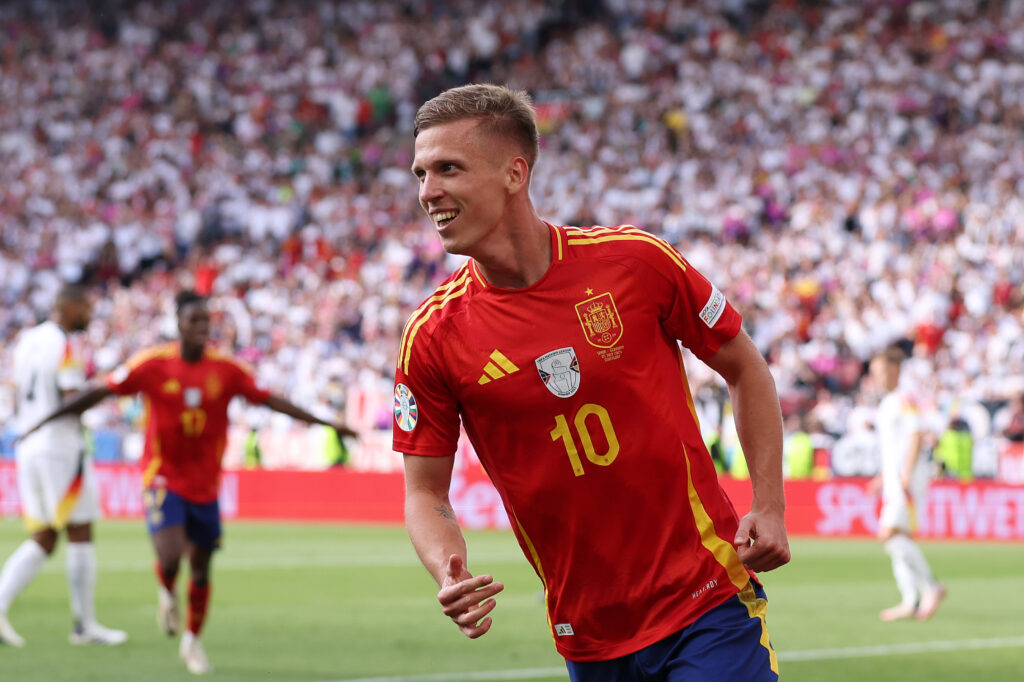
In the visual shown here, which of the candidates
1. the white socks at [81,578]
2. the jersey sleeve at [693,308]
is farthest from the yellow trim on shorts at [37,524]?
the jersey sleeve at [693,308]

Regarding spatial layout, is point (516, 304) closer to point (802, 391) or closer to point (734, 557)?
point (734, 557)

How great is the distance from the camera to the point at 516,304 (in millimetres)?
4137

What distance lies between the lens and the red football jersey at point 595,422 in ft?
13.2

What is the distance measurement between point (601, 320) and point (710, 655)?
96 cm

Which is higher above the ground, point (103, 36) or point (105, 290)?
point (103, 36)

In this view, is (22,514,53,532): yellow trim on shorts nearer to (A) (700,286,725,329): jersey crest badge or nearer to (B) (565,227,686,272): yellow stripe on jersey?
(B) (565,227,686,272): yellow stripe on jersey

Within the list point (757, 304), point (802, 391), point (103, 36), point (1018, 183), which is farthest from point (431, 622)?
A: point (103, 36)

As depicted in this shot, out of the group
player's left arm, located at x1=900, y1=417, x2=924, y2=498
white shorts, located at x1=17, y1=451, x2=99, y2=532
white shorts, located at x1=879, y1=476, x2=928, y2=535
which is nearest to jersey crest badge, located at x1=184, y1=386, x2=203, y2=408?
white shorts, located at x1=17, y1=451, x2=99, y2=532

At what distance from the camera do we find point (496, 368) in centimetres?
406

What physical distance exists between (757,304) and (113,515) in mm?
11670

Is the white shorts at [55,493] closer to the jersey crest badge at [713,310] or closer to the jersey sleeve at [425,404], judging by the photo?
the jersey sleeve at [425,404]

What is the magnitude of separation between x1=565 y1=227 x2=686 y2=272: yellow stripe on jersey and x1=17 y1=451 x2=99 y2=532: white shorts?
7755 mm

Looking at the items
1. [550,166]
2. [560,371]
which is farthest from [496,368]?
[550,166]

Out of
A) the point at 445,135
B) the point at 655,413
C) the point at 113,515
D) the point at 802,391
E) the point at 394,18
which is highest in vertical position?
the point at 394,18
